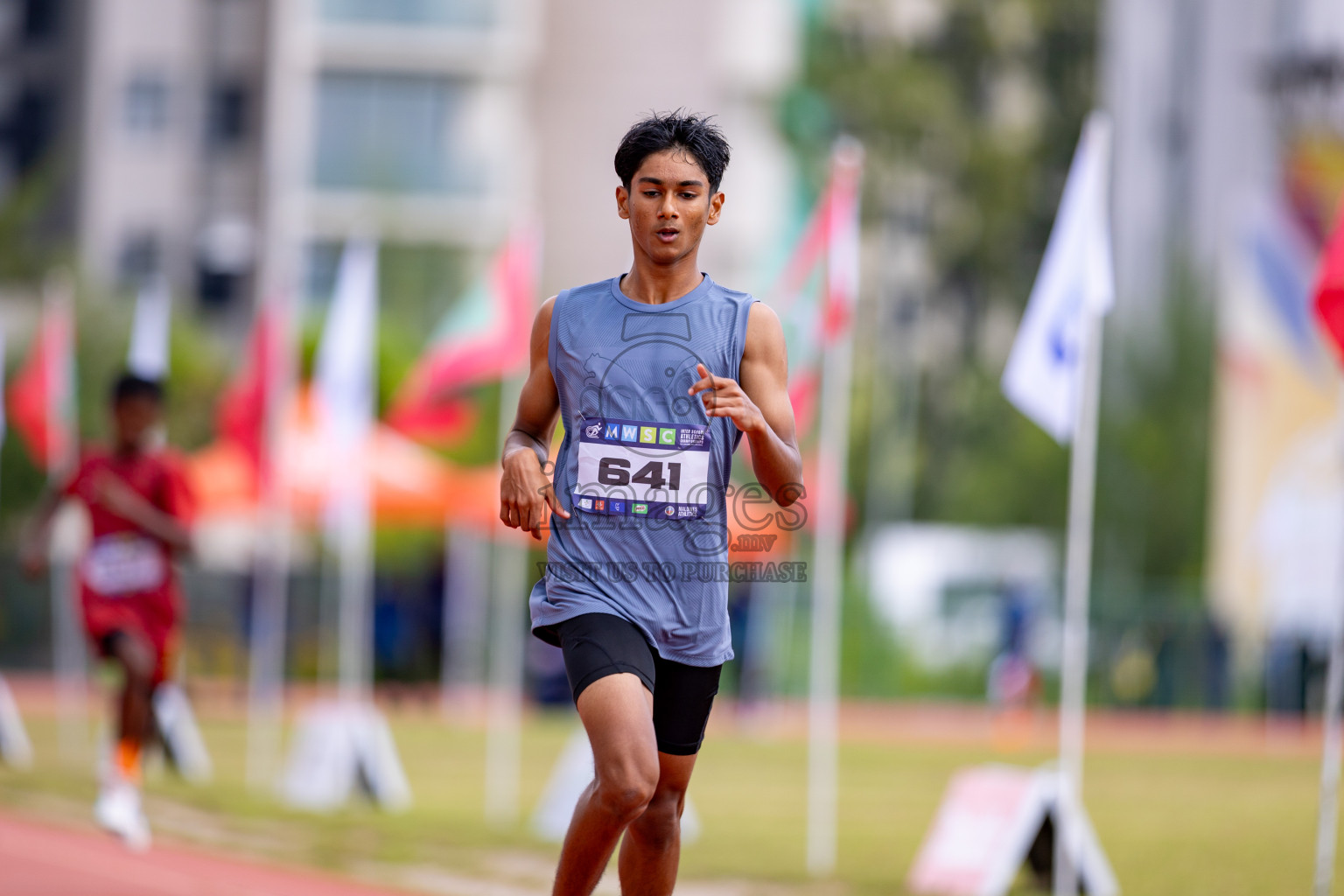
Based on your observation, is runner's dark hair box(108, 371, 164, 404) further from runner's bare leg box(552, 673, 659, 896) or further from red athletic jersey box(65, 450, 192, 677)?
runner's bare leg box(552, 673, 659, 896)

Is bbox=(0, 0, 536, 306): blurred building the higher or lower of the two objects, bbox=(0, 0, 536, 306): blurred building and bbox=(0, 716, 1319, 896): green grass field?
the higher

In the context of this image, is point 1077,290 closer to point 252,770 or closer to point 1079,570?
point 1079,570

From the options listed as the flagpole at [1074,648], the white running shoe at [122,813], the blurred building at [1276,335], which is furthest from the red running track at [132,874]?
the blurred building at [1276,335]

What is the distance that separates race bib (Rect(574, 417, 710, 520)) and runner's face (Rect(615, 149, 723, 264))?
→ 49 cm

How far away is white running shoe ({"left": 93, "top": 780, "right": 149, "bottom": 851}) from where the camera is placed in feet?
30.2

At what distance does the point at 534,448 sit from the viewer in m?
5.52

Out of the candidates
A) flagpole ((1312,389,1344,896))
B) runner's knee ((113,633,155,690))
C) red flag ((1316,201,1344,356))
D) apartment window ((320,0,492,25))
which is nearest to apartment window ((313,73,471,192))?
apartment window ((320,0,492,25))

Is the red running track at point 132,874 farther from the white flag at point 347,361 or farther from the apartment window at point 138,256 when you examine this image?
the apartment window at point 138,256

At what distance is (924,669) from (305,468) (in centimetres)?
1027

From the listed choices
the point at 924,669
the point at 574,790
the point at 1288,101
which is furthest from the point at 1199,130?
the point at 574,790

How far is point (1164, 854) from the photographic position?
36.5ft

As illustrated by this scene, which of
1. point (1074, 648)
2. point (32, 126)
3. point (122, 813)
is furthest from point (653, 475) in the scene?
point (32, 126)

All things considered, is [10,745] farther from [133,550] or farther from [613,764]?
[613,764]

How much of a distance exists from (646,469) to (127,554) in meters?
5.52
